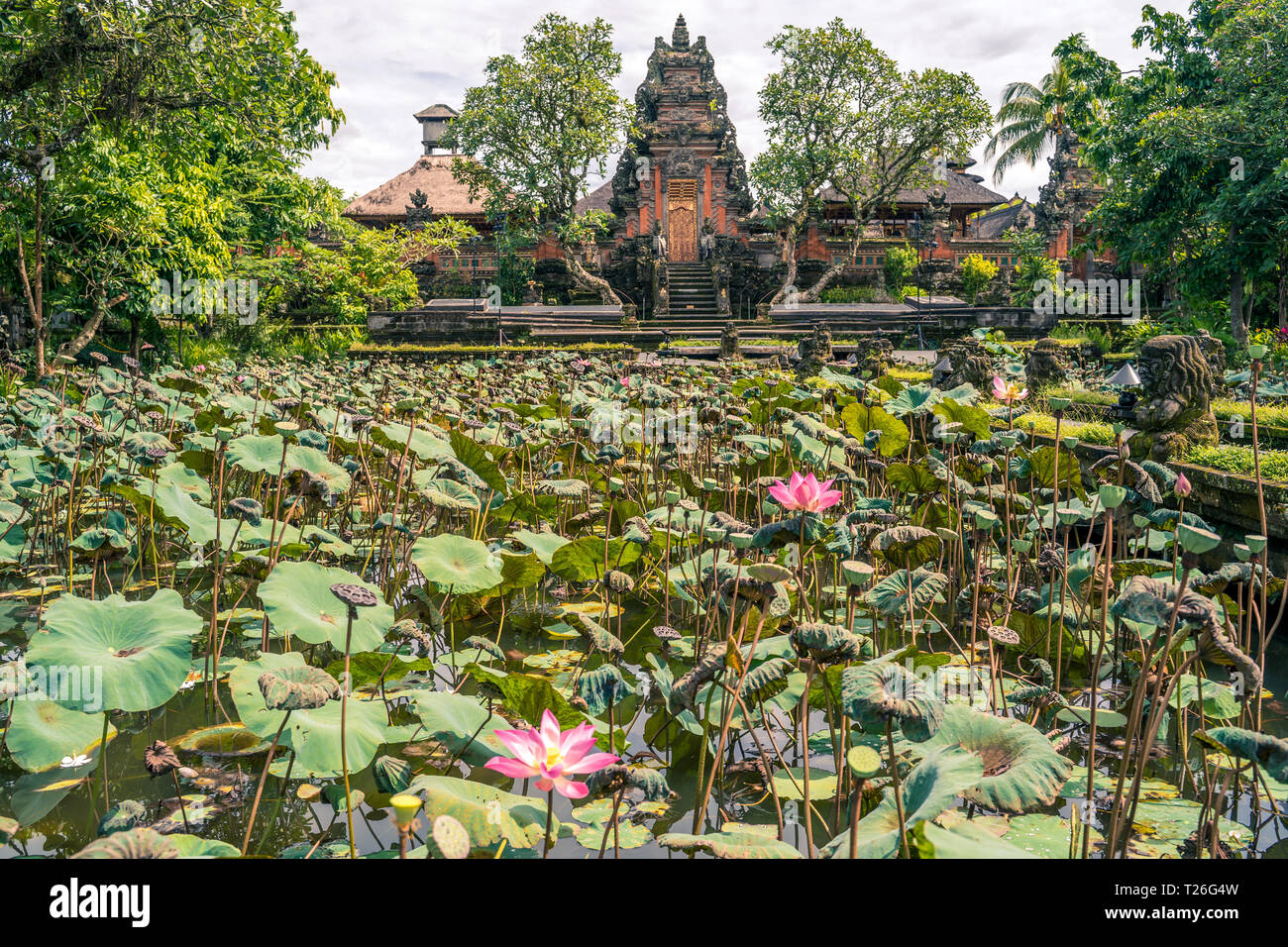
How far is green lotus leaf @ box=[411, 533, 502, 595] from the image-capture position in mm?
2176

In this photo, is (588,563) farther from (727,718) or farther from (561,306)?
(561,306)

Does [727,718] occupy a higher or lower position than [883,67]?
lower

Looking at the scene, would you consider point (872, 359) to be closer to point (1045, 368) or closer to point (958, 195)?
point (1045, 368)

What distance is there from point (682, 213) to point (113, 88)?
1826 centimetres

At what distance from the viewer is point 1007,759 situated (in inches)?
55.1

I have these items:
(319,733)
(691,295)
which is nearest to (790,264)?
(691,295)

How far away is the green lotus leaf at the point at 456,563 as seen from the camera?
218cm

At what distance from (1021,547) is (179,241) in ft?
35.4

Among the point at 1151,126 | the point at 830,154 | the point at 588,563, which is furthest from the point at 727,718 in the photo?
the point at 830,154

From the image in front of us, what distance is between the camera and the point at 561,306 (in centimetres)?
2278

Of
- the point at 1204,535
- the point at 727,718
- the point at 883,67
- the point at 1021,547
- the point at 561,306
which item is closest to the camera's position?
the point at 1204,535

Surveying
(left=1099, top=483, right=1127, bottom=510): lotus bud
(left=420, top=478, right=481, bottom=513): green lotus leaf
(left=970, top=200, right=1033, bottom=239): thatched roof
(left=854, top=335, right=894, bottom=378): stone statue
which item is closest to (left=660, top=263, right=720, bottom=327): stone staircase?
(left=854, top=335, right=894, bottom=378): stone statue

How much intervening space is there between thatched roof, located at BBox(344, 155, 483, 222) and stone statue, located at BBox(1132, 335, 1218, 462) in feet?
82.1

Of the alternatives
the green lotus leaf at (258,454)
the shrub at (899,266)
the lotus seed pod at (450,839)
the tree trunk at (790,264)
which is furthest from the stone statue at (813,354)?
the shrub at (899,266)
